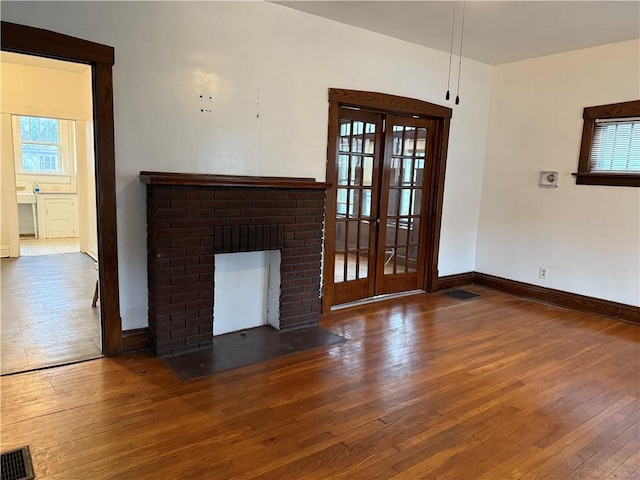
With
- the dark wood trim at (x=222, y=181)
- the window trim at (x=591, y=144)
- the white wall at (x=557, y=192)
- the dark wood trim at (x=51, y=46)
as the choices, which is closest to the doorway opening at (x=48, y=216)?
the dark wood trim at (x=222, y=181)

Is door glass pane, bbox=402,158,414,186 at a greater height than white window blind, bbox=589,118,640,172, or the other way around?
white window blind, bbox=589,118,640,172

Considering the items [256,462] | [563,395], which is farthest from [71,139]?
[563,395]

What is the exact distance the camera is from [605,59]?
14.1 feet

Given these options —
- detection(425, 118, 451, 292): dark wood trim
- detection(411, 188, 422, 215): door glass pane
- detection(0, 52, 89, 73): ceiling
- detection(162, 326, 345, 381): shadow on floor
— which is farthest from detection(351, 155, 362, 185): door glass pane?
detection(0, 52, 89, 73): ceiling

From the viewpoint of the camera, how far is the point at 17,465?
1979mm

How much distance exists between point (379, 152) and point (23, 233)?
6.96 meters

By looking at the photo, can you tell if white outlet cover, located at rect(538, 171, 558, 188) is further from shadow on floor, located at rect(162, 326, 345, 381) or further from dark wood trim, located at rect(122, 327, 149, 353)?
dark wood trim, located at rect(122, 327, 149, 353)

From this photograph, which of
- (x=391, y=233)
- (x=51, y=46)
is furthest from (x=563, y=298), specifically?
(x=51, y=46)

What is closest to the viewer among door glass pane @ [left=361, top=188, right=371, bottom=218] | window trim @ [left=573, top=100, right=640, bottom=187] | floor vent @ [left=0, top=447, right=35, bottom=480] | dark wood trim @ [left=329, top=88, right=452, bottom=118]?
floor vent @ [left=0, top=447, right=35, bottom=480]

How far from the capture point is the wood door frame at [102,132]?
8.56 ft

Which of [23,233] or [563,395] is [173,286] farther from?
[23,233]

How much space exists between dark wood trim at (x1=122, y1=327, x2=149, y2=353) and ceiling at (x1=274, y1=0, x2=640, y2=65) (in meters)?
2.77

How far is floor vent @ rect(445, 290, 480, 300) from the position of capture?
5051mm

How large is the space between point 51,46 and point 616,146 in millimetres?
4823
